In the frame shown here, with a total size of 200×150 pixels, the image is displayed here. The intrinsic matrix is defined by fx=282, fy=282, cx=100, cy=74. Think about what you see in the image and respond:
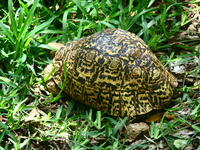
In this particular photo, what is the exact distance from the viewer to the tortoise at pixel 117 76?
296cm

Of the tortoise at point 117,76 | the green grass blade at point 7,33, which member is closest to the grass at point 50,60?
the green grass blade at point 7,33

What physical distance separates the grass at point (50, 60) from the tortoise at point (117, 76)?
18 cm

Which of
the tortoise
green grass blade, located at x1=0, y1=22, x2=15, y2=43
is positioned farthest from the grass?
the tortoise

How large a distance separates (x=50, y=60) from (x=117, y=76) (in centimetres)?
110

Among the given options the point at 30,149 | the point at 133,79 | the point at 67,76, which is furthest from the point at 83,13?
the point at 30,149

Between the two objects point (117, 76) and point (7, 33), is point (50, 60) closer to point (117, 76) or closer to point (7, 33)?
point (7, 33)

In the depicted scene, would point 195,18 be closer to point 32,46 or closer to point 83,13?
point 83,13

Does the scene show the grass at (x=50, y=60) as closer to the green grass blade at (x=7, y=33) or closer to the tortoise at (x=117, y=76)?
the green grass blade at (x=7, y=33)

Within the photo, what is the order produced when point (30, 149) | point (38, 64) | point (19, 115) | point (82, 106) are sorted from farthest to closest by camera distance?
point (38, 64), point (82, 106), point (19, 115), point (30, 149)

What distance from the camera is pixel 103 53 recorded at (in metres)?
2.97

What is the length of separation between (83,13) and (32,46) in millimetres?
942

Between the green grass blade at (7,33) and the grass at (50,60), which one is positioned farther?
the green grass blade at (7,33)

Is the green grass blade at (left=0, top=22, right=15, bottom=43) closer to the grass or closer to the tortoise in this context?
the grass

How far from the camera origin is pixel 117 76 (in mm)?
2965
